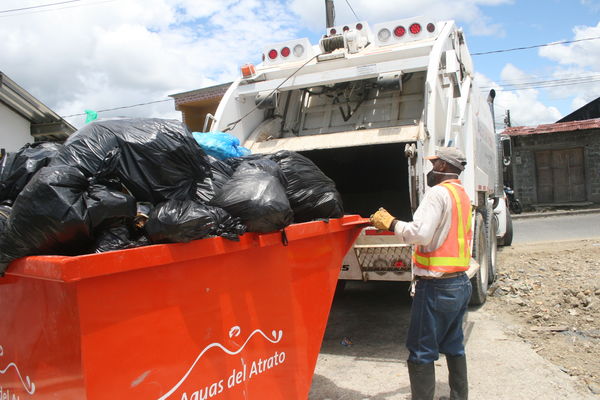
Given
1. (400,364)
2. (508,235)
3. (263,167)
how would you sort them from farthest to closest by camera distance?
1. (508,235)
2. (400,364)
3. (263,167)

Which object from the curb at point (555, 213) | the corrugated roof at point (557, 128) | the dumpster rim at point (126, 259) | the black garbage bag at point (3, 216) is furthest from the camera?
the corrugated roof at point (557, 128)

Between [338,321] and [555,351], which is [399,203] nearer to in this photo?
[338,321]

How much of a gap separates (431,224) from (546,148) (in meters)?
17.2

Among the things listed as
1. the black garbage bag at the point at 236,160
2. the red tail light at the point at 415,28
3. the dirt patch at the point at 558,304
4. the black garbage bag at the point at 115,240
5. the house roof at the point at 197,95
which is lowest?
the dirt patch at the point at 558,304

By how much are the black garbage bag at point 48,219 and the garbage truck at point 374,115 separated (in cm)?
243

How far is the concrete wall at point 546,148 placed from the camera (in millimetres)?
17219

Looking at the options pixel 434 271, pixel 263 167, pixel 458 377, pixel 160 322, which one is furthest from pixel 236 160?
pixel 458 377

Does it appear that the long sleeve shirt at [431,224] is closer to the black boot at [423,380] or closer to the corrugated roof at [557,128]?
the black boot at [423,380]

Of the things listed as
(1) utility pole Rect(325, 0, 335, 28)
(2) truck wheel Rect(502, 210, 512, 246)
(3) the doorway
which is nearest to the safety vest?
(2) truck wheel Rect(502, 210, 512, 246)

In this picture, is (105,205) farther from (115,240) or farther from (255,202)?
(255,202)

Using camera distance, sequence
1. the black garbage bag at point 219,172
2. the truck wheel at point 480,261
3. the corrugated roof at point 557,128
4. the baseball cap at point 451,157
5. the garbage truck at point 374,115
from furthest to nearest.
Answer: the corrugated roof at point 557,128
the truck wheel at point 480,261
the garbage truck at point 374,115
the baseball cap at point 451,157
the black garbage bag at point 219,172

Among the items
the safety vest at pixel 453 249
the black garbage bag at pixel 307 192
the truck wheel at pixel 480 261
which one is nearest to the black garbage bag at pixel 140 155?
the black garbage bag at pixel 307 192

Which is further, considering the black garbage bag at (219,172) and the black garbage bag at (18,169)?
the black garbage bag at (219,172)

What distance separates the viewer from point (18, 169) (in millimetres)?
2158
